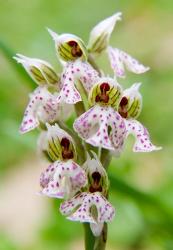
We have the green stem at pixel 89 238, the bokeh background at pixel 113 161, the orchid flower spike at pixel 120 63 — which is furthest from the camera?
the bokeh background at pixel 113 161

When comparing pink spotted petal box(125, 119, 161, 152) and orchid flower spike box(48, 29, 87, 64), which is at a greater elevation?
orchid flower spike box(48, 29, 87, 64)

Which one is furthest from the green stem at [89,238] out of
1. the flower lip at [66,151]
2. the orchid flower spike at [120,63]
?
the orchid flower spike at [120,63]

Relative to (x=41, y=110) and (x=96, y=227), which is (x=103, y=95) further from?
(x=96, y=227)

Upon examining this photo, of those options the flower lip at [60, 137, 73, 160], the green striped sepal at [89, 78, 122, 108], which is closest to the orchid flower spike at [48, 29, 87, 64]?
the green striped sepal at [89, 78, 122, 108]

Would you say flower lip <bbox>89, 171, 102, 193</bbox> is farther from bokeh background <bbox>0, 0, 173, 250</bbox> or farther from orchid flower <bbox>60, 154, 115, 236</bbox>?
bokeh background <bbox>0, 0, 173, 250</bbox>

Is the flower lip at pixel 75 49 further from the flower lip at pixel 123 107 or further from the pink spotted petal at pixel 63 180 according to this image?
the pink spotted petal at pixel 63 180

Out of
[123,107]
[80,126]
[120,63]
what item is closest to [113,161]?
[120,63]

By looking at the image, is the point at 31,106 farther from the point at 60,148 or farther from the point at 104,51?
the point at 104,51
